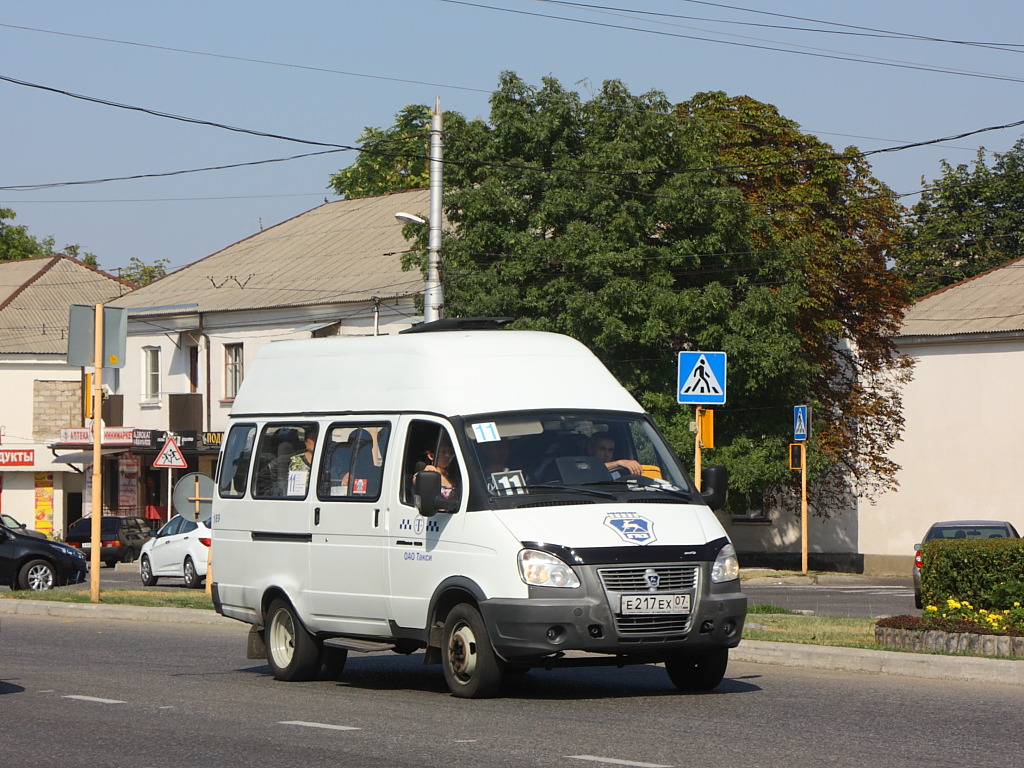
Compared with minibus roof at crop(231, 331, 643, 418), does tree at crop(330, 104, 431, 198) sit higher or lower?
higher

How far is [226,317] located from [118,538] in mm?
8450

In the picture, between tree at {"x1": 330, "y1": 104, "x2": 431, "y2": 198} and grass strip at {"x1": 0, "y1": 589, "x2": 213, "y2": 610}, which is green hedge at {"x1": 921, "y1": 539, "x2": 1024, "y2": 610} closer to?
grass strip at {"x1": 0, "y1": 589, "x2": 213, "y2": 610}

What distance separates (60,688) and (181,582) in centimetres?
2228

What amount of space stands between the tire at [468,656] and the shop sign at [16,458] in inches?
2086

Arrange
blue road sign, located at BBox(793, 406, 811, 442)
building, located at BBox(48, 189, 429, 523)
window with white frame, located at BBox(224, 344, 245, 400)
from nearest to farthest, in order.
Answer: blue road sign, located at BBox(793, 406, 811, 442) < building, located at BBox(48, 189, 429, 523) < window with white frame, located at BBox(224, 344, 245, 400)

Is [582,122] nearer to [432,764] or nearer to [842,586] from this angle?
[842,586]

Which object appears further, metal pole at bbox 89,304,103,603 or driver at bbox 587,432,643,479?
metal pole at bbox 89,304,103,603

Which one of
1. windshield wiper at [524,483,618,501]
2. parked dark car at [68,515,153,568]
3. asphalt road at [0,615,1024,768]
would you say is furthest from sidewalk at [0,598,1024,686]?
parked dark car at [68,515,153,568]

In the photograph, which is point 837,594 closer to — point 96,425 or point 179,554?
point 179,554

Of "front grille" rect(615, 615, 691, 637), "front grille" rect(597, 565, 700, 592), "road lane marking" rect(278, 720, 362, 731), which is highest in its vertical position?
"front grille" rect(597, 565, 700, 592)

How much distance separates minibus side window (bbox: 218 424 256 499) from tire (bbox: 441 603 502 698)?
3148 mm

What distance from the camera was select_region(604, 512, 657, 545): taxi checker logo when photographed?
1103 cm

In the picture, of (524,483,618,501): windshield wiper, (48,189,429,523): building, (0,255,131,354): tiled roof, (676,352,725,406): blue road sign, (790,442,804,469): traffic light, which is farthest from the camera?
(0,255,131,354): tiled roof

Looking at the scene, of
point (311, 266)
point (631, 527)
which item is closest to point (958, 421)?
point (311, 266)
